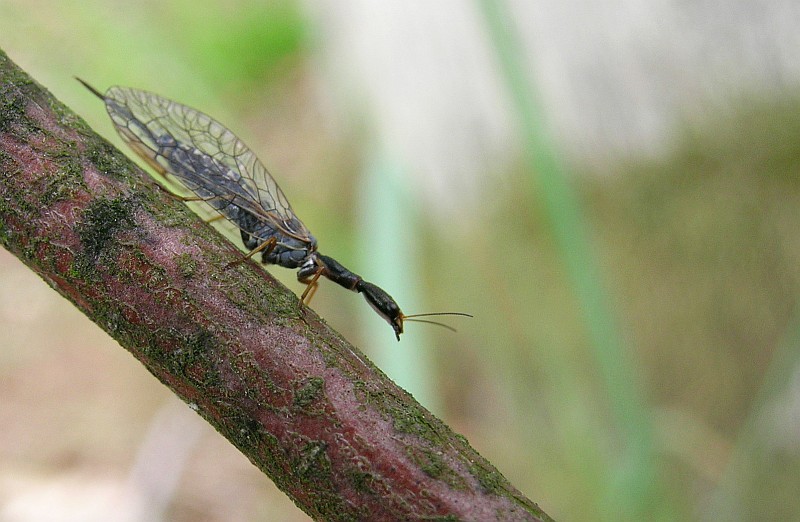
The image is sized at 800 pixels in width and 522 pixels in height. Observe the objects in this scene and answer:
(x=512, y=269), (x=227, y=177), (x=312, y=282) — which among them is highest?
(x=512, y=269)

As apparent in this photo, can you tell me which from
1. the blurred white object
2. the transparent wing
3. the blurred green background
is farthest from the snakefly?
the blurred white object

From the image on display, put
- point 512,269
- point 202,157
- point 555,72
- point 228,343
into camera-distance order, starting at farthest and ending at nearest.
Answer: point 512,269
point 555,72
point 202,157
point 228,343

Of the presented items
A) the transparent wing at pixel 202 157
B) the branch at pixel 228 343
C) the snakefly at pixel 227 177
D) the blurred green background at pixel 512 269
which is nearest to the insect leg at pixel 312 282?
the snakefly at pixel 227 177

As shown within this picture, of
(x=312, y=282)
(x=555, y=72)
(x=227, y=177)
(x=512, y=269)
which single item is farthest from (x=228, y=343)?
(x=512, y=269)

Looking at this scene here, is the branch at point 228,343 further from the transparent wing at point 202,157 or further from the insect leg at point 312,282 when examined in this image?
the transparent wing at point 202,157

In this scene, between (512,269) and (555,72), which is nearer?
(555,72)

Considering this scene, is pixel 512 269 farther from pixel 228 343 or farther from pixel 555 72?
pixel 228 343

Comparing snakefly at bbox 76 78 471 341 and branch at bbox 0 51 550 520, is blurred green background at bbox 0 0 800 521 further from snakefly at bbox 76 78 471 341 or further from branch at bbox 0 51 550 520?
branch at bbox 0 51 550 520
